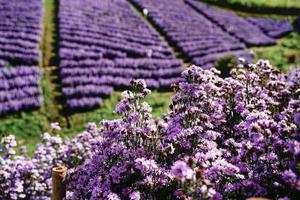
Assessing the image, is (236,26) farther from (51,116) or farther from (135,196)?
(135,196)

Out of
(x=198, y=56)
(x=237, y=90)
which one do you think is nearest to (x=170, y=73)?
(x=198, y=56)

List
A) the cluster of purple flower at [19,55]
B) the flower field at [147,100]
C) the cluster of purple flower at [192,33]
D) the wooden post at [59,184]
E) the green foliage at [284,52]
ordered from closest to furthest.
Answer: the flower field at [147,100], the wooden post at [59,184], the cluster of purple flower at [19,55], the cluster of purple flower at [192,33], the green foliage at [284,52]

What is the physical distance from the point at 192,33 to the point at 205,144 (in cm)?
3363

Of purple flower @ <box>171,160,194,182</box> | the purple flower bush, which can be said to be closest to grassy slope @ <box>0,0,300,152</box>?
the purple flower bush

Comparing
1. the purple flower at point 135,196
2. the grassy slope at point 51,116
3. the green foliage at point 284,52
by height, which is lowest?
the grassy slope at point 51,116

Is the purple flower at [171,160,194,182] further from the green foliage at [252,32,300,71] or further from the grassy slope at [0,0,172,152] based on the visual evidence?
the green foliage at [252,32,300,71]

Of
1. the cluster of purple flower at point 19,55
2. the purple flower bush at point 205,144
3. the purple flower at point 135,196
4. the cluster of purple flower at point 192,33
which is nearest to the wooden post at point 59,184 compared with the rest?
the purple flower bush at point 205,144

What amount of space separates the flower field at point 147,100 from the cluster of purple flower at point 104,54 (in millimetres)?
86

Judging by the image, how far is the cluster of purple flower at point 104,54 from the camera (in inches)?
1180

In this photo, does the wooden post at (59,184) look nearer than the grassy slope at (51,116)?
Yes

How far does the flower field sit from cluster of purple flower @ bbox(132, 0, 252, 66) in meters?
0.13

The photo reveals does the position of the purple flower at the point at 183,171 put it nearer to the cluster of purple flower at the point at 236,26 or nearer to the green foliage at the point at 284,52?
the green foliage at the point at 284,52

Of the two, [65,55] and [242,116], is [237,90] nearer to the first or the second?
[242,116]

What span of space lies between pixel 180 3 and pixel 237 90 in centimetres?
4302
